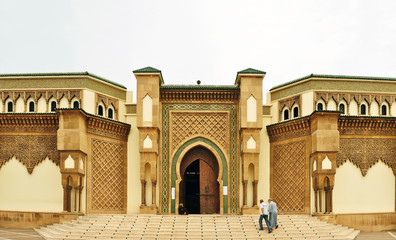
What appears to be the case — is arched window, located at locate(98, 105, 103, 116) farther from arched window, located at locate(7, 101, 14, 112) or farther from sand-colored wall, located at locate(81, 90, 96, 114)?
arched window, located at locate(7, 101, 14, 112)

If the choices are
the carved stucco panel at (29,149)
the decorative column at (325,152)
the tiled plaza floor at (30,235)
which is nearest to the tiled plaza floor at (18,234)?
the tiled plaza floor at (30,235)

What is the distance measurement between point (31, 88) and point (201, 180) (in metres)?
7.58

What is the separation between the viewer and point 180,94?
776 inches

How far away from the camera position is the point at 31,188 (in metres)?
18.3

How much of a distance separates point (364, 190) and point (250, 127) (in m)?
4.82

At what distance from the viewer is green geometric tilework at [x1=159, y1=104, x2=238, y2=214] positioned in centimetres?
1920

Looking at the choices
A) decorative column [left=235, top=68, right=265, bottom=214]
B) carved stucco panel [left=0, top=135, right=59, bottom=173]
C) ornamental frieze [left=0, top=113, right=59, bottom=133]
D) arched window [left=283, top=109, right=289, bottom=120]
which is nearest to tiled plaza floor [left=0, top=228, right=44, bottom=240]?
carved stucco panel [left=0, top=135, right=59, bottom=173]

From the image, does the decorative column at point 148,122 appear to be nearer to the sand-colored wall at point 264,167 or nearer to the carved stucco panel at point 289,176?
the sand-colored wall at point 264,167

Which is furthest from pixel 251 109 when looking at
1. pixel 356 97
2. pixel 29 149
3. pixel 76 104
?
pixel 29 149

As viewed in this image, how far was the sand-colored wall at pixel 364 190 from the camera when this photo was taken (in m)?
18.2

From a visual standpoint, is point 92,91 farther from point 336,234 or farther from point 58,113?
point 336,234

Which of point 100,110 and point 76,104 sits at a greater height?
point 76,104

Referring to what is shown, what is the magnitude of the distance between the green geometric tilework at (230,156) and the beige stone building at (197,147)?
0.04m

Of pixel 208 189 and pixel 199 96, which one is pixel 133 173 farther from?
pixel 199 96
